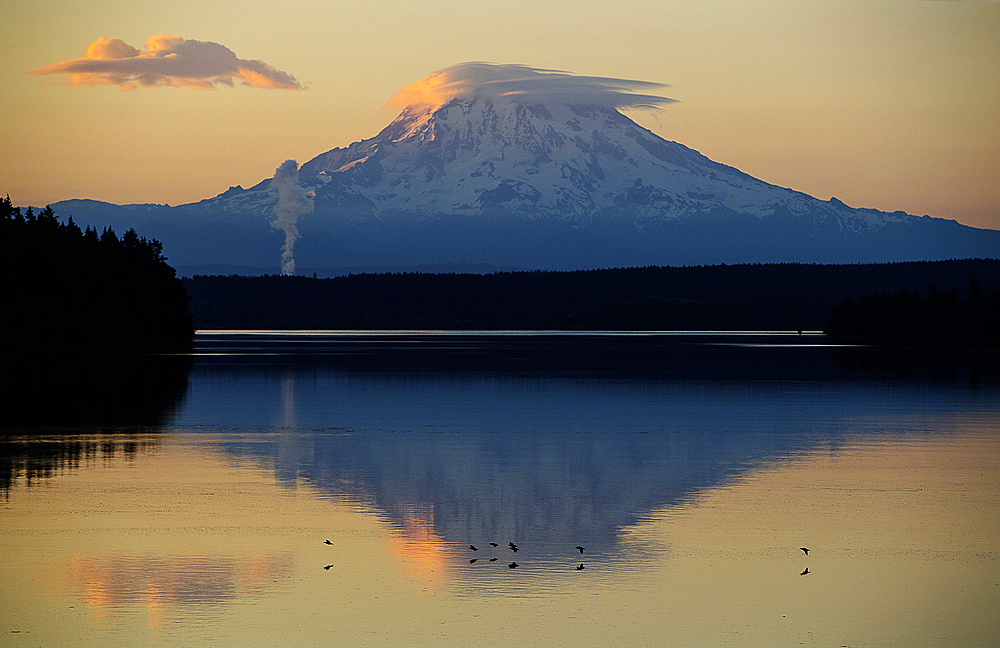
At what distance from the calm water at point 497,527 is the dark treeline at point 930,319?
143843 millimetres

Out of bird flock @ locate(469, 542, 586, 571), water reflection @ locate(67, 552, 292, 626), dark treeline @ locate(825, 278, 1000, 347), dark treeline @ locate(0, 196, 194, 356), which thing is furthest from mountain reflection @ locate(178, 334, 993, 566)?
dark treeline @ locate(825, 278, 1000, 347)

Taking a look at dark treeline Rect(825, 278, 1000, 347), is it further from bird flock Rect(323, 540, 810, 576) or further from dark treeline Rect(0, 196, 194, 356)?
bird flock Rect(323, 540, 810, 576)

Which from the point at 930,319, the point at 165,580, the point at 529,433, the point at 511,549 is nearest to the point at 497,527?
the point at 511,549

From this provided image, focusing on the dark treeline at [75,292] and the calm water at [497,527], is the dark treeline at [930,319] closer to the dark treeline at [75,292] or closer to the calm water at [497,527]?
the dark treeline at [75,292]

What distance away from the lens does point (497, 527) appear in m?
21.5

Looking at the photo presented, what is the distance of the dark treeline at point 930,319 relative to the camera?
18175 cm

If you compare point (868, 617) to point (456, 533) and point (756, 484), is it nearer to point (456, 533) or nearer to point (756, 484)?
point (456, 533)

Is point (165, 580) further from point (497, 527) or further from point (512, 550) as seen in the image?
point (497, 527)

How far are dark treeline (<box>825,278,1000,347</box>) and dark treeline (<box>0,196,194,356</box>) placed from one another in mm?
101933

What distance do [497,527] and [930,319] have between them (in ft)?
588

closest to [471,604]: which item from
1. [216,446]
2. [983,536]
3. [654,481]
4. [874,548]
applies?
[874,548]

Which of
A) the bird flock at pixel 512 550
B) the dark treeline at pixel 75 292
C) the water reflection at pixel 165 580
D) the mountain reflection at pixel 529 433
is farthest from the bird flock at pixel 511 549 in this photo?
the dark treeline at pixel 75 292

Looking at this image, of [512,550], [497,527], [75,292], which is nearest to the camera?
[512,550]

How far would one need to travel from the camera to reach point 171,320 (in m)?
139
